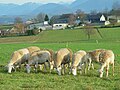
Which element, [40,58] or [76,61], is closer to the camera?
[76,61]

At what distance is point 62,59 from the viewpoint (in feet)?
57.3

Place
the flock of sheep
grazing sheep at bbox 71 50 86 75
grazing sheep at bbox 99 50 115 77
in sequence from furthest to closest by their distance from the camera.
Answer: the flock of sheep → grazing sheep at bbox 71 50 86 75 → grazing sheep at bbox 99 50 115 77

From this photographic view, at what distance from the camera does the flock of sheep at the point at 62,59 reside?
16.6m

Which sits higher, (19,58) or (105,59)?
(105,59)

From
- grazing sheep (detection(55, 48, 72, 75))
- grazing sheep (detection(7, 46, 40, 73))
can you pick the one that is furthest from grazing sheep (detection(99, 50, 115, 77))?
grazing sheep (detection(7, 46, 40, 73))

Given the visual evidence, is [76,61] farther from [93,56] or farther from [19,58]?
[19,58]

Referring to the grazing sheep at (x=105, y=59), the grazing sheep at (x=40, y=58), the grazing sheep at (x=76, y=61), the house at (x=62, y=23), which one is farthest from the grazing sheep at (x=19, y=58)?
the house at (x=62, y=23)

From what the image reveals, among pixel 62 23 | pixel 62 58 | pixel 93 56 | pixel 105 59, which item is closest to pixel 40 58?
pixel 62 58

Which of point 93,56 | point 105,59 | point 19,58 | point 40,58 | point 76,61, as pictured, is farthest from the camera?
point 19,58

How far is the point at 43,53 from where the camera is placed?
18.0 metres

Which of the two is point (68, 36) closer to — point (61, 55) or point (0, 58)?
point (0, 58)

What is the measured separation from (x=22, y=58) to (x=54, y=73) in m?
2.58

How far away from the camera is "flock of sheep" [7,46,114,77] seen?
16625mm

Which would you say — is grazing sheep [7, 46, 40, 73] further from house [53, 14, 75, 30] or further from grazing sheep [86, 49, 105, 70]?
house [53, 14, 75, 30]
